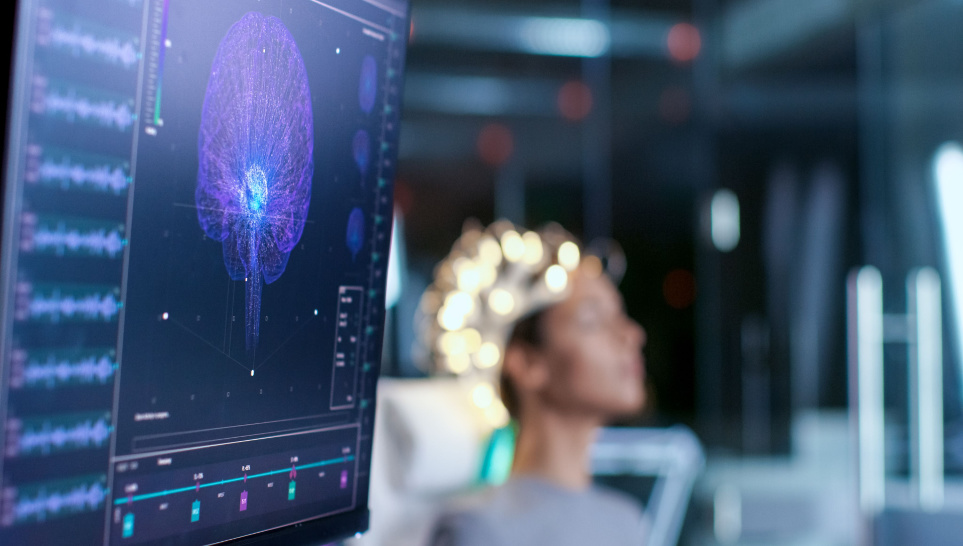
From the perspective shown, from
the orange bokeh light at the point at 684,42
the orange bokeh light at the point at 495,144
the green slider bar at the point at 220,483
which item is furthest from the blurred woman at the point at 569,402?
the orange bokeh light at the point at 684,42

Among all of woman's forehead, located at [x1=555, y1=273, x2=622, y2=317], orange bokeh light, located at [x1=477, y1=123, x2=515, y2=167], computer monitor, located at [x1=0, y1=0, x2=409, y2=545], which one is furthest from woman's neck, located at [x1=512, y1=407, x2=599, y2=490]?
orange bokeh light, located at [x1=477, y1=123, x2=515, y2=167]

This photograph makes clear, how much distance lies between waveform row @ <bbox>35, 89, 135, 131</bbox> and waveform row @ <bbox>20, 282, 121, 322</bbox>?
0.11m

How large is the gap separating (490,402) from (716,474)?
430 cm

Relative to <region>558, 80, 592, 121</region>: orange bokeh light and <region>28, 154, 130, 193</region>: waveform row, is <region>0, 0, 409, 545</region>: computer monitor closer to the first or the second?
<region>28, 154, 130, 193</region>: waveform row

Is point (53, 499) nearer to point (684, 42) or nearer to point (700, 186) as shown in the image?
point (700, 186)

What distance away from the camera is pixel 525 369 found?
71.8 inches

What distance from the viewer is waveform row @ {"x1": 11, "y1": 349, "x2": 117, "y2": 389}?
1.91 ft

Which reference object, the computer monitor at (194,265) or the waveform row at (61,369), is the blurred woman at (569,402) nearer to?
the computer monitor at (194,265)

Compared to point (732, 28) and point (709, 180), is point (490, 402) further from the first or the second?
point (732, 28)

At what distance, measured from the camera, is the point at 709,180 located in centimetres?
602

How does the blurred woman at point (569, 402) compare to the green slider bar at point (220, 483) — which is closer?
the green slider bar at point (220, 483)

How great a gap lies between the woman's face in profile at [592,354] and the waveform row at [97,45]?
1.21 meters

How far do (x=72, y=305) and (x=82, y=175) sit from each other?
83 mm

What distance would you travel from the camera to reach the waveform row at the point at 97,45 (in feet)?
1.96
